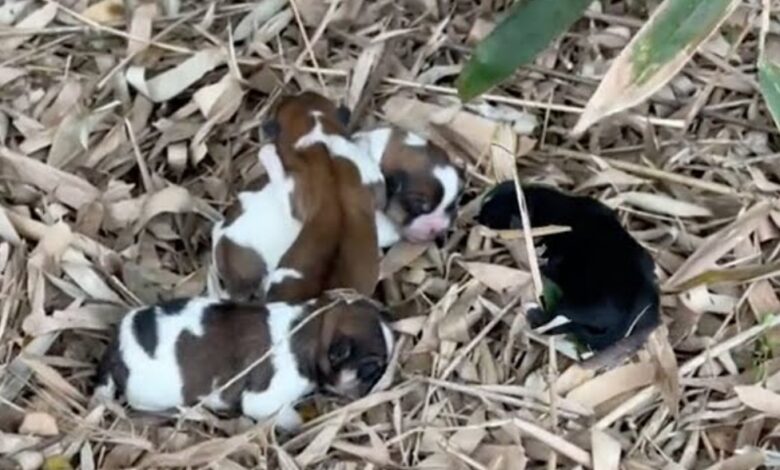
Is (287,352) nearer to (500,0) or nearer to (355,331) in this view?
(355,331)

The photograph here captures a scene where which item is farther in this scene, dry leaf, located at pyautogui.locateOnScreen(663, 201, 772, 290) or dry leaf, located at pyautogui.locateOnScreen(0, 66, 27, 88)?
dry leaf, located at pyautogui.locateOnScreen(0, 66, 27, 88)

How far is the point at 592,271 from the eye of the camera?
243cm

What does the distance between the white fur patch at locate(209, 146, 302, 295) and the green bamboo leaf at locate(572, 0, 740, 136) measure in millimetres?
557

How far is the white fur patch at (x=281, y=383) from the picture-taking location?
Result: 2385mm

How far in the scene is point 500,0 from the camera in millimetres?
2881

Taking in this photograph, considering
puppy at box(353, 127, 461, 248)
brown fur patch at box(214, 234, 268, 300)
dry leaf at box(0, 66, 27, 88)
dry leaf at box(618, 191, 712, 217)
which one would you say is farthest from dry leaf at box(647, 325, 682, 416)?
dry leaf at box(0, 66, 27, 88)

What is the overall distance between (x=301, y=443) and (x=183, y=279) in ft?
1.13

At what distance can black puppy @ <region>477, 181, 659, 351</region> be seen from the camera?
2404mm

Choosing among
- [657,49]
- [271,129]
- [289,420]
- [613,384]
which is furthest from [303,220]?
[657,49]

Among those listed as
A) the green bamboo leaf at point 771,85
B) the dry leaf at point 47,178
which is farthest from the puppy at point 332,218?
the green bamboo leaf at point 771,85

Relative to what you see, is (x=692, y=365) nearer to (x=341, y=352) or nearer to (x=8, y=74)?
(x=341, y=352)

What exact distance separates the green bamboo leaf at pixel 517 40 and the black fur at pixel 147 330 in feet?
1.76

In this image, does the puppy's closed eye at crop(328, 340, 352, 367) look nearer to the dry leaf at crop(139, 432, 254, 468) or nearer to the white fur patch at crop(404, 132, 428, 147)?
the dry leaf at crop(139, 432, 254, 468)

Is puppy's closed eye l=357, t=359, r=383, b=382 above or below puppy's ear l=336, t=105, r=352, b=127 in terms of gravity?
below
